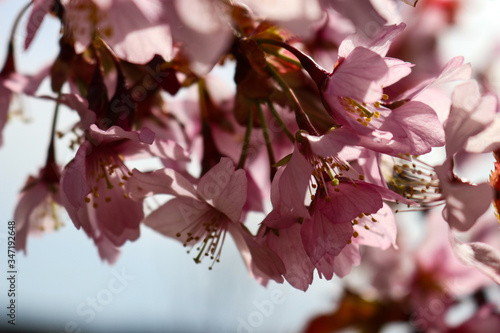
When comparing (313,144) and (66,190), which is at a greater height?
(313,144)

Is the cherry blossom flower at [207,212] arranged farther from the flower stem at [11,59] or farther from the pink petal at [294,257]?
the flower stem at [11,59]

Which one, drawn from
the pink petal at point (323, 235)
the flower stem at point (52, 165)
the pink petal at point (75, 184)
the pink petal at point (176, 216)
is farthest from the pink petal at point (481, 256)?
the flower stem at point (52, 165)

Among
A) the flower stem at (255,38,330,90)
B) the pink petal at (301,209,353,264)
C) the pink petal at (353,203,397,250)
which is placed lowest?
the pink petal at (353,203,397,250)

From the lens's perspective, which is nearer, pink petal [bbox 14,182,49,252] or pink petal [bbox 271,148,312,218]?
pink petal [bbox 271,148,312,218]

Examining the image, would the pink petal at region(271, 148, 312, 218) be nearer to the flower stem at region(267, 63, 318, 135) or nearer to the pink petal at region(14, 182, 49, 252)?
the flower stem at region(267, 63, 318, 135)

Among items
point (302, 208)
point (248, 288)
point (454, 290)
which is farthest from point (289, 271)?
point (248, 288)

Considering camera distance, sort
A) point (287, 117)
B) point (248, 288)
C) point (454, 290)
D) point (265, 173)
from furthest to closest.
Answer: point (248, 288) < point (454, 290) < point (265, 173) < point (287, 117)

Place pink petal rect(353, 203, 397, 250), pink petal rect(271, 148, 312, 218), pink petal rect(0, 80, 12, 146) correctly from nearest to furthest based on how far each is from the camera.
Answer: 1. pink petal rect(271, 148, 312, 218)
2. pink petal rect(353, 203, 397, 250)
3. pink petal rect(0, 80, 12, 146)

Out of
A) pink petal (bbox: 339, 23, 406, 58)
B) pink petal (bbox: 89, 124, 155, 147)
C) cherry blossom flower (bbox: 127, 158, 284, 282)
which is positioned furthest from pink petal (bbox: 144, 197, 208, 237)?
pink petal (bbox: 339, 23, 406, 58)

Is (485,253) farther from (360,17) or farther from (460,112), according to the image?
(360,17)
